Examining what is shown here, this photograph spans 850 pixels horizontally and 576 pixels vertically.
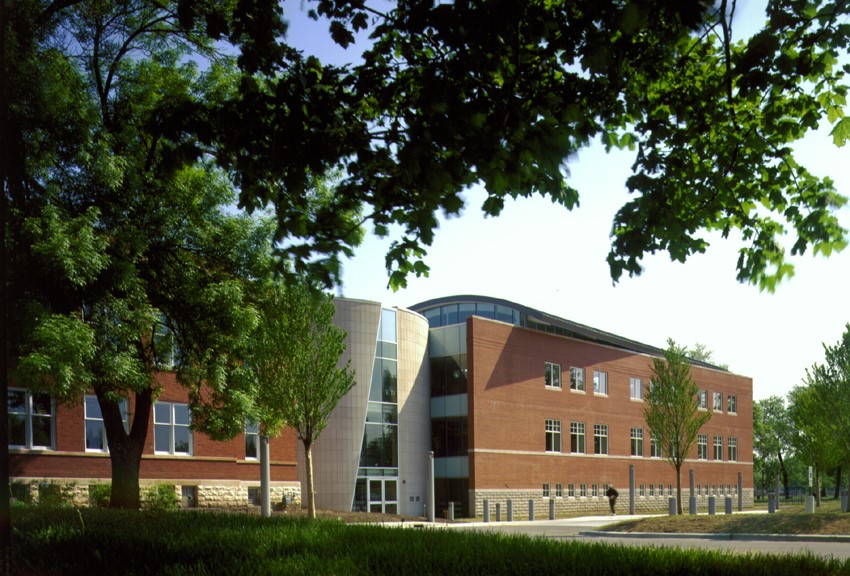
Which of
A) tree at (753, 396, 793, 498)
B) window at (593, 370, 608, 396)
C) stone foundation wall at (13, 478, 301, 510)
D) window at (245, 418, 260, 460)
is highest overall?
window at (593, 370, 608, 396)

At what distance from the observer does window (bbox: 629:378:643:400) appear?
58781 millimetres

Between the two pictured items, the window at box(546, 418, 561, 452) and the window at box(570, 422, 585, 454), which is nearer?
the window at box(546, 418, 561, 452)

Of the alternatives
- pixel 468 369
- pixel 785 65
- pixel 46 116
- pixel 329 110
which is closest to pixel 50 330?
pixel 46 116

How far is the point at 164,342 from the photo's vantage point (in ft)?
85.8

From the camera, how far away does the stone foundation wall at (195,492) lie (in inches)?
1223

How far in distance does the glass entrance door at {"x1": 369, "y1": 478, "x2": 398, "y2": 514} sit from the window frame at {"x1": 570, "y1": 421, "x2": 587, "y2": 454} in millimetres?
12998

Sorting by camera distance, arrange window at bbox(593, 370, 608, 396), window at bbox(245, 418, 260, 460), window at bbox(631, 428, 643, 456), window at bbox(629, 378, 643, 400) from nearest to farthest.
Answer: window at bbox(245, 418, 260, 460)
window at bbox(593, 370, 608, 396)
window at bbox(631, 428, 643, 456)
window at bbox(629, 378, 643, 400)

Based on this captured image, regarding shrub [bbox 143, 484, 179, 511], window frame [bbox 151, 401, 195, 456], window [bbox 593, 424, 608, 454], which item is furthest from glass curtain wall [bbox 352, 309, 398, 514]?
window [bbox 593, 424, 608, 454]

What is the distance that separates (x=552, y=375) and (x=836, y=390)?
20.2 m

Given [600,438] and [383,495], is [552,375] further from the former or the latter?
[383,495]

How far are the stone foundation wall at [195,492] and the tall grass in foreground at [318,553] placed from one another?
61.8 ft

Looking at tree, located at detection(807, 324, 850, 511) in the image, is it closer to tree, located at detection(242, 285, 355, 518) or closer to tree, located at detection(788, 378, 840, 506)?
tree, located at detection(788, 378, 840, 506)

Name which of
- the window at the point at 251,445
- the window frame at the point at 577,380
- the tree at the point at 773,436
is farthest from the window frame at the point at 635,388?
the tree at the point at 773,436

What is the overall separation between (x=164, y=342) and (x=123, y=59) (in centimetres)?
810
